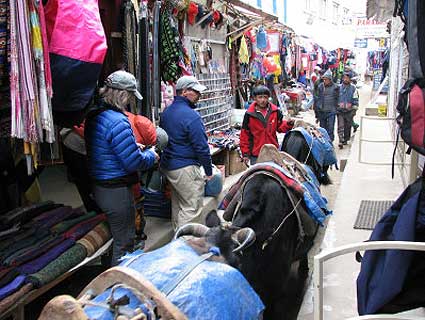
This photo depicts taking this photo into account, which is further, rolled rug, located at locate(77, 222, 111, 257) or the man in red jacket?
the man in red jacket

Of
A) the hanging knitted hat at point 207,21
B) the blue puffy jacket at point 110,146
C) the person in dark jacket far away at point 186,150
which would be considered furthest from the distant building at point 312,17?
the blue puffy jacket at point 110,146

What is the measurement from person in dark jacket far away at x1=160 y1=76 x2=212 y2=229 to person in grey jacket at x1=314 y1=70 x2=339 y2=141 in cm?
625

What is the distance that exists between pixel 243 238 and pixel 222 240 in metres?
0.19

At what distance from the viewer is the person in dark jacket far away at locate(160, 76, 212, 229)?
502 cm

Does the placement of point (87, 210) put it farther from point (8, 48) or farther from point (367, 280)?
point (367, 280)

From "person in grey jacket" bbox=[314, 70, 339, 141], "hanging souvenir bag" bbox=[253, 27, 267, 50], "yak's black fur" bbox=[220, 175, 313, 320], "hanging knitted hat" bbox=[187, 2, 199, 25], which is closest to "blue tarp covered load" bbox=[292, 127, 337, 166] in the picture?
"yak's black fur" bbox=[220, 175, 313, 320]

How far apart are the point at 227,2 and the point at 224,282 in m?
7.99

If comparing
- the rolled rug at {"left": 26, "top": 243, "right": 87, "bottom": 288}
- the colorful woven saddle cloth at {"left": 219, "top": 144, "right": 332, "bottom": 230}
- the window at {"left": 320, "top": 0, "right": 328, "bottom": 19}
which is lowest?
the rolled rug at {"left": 26, "top": 243, "right": 87, "bottom": 288}

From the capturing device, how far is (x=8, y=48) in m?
3.08

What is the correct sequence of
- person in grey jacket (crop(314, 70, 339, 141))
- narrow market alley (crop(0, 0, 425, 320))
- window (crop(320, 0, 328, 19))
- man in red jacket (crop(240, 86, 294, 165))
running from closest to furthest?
→ narrow market alley (crop(0, 0, 425, 320)) < man in red jacket (crop(240, 86, 294, 165)) < person in grey jacket (crop(314, 70, 339, 141)) < window (crop(320, 0, 328, 19))

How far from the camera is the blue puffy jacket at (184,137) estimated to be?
5012 millimetres

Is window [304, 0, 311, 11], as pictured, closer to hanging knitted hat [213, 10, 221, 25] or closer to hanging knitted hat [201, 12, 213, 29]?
hanging knitted hat [213, 10, 221, 25]

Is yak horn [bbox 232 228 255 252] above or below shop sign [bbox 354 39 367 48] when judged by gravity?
below

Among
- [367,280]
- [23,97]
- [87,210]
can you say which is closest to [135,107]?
[87,210]
